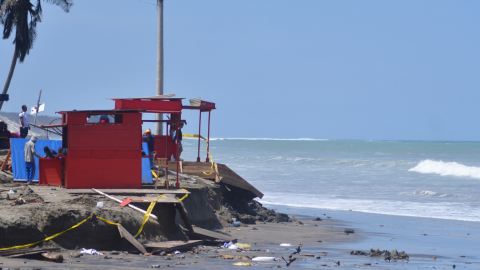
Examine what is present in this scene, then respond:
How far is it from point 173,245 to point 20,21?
23831 mm

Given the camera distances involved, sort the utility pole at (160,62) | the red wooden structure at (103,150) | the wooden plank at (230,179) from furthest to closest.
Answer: the utility pole at (160,62) → the wooden plank at (230,179) → the red wooden structure at (103,150)

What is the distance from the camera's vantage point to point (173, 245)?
387 inches

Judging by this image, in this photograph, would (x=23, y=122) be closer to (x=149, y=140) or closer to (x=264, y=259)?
(x=149, y=140)

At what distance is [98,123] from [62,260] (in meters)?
4.86

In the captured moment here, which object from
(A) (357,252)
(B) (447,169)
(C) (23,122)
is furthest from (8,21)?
(B) (447,169)

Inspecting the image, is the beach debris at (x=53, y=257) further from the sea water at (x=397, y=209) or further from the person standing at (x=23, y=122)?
the person standing at (x=23, y=122)

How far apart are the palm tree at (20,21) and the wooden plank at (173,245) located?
23342mm

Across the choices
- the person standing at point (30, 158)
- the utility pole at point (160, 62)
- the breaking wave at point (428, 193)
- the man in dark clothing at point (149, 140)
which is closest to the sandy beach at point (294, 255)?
the man in dark clothing at point (149, 140)

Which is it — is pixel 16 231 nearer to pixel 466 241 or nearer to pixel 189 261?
pixel 189 261

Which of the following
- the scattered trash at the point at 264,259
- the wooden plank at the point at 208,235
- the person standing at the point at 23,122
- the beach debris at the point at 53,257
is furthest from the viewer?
the person standing at the point at 23,122

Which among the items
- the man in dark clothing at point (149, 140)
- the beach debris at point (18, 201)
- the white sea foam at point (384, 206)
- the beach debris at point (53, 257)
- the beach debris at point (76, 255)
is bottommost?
the white sea foam at point (384, 206)

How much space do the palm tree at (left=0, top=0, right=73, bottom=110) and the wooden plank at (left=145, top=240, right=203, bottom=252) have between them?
23.3 m

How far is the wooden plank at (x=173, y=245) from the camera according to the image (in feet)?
31.2

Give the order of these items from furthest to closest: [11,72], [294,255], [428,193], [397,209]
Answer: [11,72], [428,193], [397,209], [294,255]
